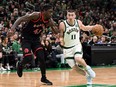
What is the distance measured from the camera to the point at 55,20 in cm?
2195

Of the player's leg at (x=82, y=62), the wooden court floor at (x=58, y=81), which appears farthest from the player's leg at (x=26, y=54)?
the player's leg at (x=82, y=62)

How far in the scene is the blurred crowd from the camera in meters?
15.9

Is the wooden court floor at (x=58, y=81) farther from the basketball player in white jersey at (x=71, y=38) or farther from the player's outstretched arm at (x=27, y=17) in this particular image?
the player's outstretched arm at (x=27, y=17)

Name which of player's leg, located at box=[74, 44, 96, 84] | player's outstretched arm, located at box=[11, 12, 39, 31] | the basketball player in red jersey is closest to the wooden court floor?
player's leg, located at box=[74, 44, 96, 84]

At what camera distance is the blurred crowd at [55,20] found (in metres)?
15.9

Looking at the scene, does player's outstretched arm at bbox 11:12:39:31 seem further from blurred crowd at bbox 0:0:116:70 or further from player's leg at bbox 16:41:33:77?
player's leg at bbox 16:41:33:77

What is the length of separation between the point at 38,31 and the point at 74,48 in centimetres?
103

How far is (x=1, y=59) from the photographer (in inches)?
611

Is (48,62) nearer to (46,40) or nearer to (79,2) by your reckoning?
(46,40)

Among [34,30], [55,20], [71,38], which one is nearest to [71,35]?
[71,38]

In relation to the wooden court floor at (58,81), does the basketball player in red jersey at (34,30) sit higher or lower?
higher

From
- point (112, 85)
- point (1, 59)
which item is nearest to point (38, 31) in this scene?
point (112, 85)

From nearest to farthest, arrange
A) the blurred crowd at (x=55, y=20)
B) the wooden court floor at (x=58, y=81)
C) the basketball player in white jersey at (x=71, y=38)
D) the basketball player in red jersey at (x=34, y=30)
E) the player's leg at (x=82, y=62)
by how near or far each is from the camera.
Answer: the player's leg at (x=82, y=62)
the basketball player in red jersey at (x=34, y=30)
the basketball player in white jersey at (x=71, y=38)
the wooden court floor at (x=58, y=81)
the blurred crowd at (x=55, y=20)

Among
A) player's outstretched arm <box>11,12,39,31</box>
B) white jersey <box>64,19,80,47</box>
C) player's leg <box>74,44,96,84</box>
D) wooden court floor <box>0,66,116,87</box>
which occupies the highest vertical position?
player's outstretched arm <box>11,12,39,31</box>
